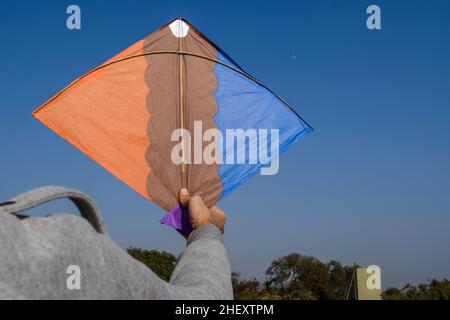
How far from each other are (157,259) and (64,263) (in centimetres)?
1646

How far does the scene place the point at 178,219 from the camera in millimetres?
4883

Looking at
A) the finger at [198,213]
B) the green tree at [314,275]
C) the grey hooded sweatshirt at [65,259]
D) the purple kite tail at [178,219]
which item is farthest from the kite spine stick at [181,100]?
the green tree at [314,275]

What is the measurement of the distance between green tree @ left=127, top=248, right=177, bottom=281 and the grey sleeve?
15664 mm

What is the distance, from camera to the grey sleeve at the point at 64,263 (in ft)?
2.41

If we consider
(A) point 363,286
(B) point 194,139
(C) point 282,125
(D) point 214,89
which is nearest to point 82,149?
(B) point 194,139

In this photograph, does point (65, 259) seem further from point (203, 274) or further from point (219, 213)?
point (219, 213)

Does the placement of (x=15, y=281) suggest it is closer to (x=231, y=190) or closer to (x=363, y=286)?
(x=363, y=286)

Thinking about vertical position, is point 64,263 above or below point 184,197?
below

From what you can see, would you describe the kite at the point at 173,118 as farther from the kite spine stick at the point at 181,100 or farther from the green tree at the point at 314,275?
the green tree at the point at 314,275

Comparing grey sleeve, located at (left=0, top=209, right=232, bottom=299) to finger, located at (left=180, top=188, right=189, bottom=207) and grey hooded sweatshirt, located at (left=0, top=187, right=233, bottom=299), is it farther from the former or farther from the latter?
finger, located at (left=180, top=188, right=189, bottom=207)

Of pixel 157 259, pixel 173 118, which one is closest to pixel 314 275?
pixel 157 259

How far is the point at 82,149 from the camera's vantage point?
5234 millimetres

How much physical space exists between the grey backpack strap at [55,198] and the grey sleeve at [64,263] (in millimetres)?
33
